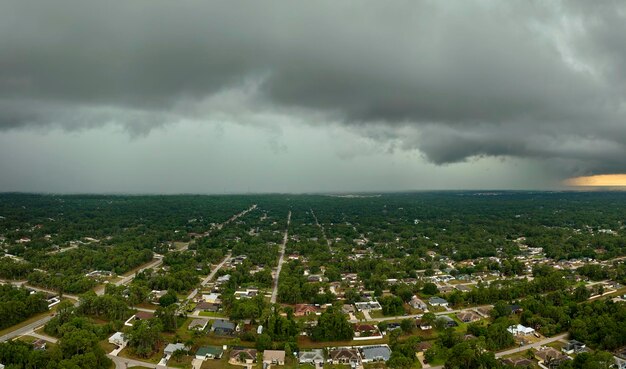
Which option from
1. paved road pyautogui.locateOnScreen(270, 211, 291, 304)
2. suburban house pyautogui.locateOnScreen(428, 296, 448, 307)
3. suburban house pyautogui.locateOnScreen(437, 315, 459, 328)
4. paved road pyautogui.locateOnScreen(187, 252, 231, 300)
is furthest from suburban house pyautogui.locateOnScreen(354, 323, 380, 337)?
paved road pyautogui.locateOnScreen(187, 252, 231, 300)

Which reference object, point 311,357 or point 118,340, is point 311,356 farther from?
point 118,340

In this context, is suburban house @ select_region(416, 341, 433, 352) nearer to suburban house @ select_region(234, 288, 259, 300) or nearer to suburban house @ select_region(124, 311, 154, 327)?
suburban house @ select_region(234, 288, 259, 300)

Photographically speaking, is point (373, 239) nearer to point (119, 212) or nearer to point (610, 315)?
point (610, 315)

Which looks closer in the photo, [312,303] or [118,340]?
[118,340]

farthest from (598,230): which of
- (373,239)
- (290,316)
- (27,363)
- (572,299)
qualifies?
(27,363)

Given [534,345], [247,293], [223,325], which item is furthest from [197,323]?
[534,345]

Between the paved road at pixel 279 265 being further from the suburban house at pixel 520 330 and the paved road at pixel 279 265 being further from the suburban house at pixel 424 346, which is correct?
the suburban house at pixel 520 330
